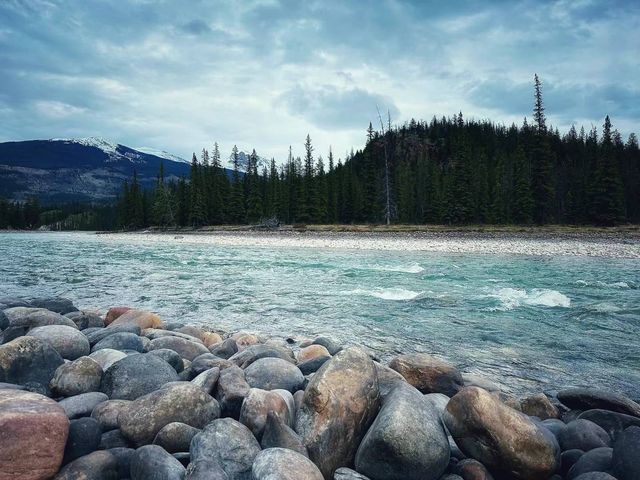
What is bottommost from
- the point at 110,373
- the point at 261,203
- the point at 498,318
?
the point at 498,318

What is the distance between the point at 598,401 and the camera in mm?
4691

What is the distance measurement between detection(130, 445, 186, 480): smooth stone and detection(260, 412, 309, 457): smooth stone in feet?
2.24

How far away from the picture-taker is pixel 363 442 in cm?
333

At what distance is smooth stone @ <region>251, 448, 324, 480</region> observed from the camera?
9.37 ft

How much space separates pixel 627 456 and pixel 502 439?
816 mm

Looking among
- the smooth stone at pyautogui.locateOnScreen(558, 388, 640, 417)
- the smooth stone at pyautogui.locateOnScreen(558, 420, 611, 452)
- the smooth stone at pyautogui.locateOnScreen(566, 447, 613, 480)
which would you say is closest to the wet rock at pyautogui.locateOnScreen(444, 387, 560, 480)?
the smooth stone at pyautogui.locateOnScreen(566, 447, 613, 480)

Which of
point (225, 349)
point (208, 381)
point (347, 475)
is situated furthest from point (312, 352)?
point (347, 475)

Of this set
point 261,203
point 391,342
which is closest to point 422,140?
point 261,203

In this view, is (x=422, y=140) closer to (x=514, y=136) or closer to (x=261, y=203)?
(x=514, y=136)

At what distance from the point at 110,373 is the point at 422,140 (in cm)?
14012

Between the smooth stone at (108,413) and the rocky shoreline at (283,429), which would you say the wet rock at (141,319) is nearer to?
the rocky shoreline at (283,429)

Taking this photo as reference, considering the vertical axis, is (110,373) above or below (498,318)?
above

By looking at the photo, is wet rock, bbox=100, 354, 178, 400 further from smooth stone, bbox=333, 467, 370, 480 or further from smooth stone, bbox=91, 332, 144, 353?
smooth stone, bbox=333, 467, 370, 480

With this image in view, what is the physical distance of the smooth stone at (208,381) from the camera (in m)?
4.28
